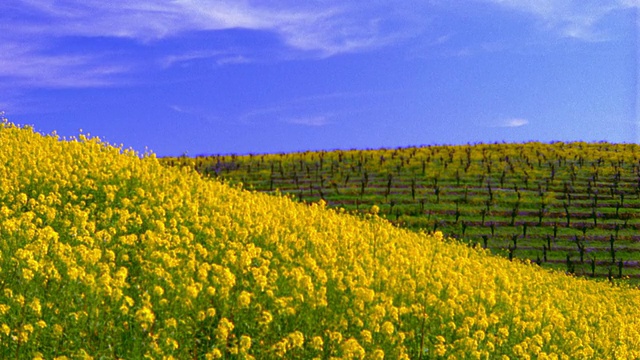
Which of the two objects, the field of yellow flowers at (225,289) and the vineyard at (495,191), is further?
the vineyard at (495,191)

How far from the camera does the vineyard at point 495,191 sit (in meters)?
29.3

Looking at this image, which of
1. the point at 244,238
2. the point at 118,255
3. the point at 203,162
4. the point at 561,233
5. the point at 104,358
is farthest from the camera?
the point at 203,162

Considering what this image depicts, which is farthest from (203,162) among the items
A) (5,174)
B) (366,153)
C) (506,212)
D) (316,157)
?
(5,174)

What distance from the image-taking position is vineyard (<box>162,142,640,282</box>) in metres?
29.3

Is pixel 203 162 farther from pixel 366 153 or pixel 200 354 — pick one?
pixel 200 354

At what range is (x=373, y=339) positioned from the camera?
796cm

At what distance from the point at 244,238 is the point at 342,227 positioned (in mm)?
3304

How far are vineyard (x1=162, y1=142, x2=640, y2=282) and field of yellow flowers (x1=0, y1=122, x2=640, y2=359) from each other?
27.2ft

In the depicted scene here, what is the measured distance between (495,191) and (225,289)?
30.2 m

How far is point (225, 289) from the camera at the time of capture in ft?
25.5

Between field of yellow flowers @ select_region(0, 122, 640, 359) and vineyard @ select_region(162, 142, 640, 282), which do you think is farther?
vineyard @ select_region(162, 142, 640, 282)

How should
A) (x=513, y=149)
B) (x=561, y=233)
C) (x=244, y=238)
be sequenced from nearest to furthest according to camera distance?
(x=244, y=238)
(x=561, y=233)
(x=513, y=149)

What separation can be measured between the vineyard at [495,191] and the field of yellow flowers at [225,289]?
8291 mm

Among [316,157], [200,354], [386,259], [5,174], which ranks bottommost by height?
[200,354]
